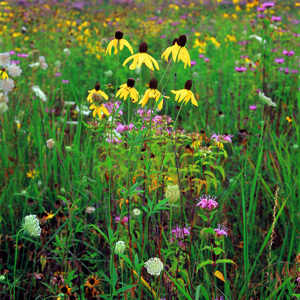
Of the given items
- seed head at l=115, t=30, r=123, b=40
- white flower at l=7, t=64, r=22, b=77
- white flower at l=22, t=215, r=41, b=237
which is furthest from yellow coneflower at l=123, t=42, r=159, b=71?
white flower at l=7, t=64, r=22, b=77

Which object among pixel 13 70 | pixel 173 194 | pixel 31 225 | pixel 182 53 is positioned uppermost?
pixel 182 53

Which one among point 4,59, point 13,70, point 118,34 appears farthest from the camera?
point 13,70

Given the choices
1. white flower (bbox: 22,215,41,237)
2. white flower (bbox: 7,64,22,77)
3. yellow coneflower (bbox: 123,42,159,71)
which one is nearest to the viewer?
yellow coneflower (bbox: 123,42,159,71)

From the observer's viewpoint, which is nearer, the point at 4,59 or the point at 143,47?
the point at 143,47

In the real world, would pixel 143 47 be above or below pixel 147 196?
above

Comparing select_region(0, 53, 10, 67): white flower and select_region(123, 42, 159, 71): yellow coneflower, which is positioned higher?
select_region(123, 42, 159, 71): yellow coneflower

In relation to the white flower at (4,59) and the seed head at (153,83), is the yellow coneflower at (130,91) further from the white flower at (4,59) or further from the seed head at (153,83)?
the white flower at (4,59)

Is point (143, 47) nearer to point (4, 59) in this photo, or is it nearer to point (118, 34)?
point (118, 34)

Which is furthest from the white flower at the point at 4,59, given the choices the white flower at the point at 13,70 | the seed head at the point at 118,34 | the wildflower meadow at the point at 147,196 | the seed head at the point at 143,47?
the seed head at the point at 143,47

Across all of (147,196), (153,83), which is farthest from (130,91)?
(147,196)

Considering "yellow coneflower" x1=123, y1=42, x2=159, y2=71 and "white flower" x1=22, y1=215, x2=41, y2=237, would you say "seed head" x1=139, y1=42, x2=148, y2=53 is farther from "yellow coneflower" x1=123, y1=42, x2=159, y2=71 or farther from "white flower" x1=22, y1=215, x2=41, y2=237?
"white flower" x1=22, y1=215, x2=41, y2=237

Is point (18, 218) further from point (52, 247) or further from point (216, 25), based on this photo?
point (216, 25)

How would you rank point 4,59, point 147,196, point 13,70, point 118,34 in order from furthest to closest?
1. point 13,70
2. point 4,59
3. point 118,34
4. point 147,196

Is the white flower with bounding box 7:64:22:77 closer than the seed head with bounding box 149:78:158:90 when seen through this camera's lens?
No
